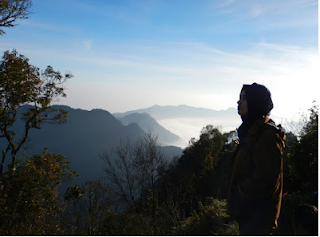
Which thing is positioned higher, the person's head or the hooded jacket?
the person's head

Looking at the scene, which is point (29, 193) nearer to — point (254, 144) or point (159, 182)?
point (254, 144)

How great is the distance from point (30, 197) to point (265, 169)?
9937 millimetres

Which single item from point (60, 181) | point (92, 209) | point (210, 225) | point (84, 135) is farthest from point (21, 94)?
point (84, 135)

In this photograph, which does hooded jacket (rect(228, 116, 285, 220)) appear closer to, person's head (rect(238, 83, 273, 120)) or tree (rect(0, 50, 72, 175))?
person's head (rect(238, 83, 273, 120))

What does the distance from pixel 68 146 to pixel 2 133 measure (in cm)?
15727

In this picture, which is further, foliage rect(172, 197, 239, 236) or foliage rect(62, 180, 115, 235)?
foliage rect(62, 180, 115, 235)

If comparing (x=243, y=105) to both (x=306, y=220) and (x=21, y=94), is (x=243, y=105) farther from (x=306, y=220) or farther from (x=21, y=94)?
(x=21, y=94)

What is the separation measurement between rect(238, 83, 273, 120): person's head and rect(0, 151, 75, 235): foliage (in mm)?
9485

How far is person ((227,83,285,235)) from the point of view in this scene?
246 cm

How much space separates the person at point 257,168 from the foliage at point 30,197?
9.06 m

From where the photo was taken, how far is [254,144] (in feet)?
8.39

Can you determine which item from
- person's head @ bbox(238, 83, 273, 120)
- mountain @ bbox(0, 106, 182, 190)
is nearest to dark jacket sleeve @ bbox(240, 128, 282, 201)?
person's head @ bbox(238, 83, 273, 120)

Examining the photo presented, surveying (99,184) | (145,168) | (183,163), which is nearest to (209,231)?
(145,168)

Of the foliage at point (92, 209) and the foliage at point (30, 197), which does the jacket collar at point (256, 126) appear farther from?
the foliage at point (92, 209)
